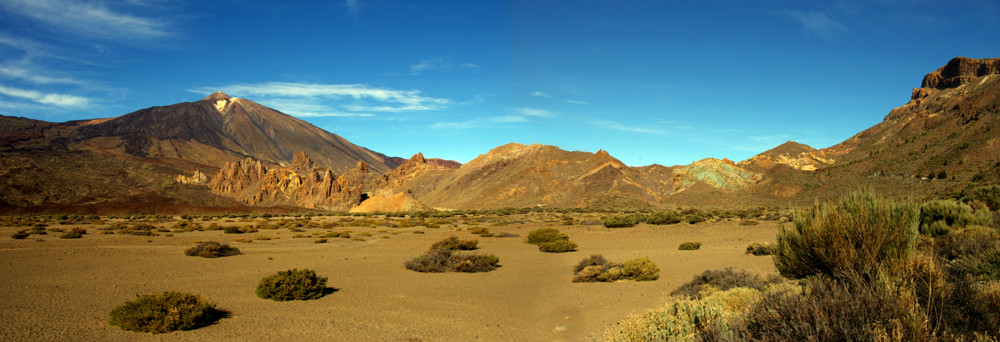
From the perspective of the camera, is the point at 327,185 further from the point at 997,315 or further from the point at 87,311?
the point at 997,315

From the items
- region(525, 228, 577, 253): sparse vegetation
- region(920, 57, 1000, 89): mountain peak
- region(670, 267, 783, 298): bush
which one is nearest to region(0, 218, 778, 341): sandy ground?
region(670, 267, 783, 298): bush

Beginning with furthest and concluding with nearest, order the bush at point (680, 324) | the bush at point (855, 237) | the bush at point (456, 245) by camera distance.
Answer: the bush at point (456, 245)
the bush at point (855, 237)
the bush at point (680, 324)

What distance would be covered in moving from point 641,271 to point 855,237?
7281mm

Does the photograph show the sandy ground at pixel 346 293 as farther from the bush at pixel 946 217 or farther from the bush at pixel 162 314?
the bush at pixel 946 217

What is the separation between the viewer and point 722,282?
1052cm

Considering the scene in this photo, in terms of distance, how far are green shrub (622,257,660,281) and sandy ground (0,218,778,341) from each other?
39 centimetres

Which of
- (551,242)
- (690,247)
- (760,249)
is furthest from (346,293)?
(690,247)

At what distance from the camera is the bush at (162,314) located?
24.8 feet

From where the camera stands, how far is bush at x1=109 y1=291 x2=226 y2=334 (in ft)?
24.8

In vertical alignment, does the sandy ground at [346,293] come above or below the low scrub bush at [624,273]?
below

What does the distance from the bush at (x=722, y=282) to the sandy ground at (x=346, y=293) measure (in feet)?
2.42

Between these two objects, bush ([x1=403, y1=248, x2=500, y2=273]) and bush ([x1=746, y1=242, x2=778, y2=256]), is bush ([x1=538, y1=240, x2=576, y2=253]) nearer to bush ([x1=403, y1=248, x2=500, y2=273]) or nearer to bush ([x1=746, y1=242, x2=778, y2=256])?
bush ([x1=403, y1=248, x2=500, y2=273])

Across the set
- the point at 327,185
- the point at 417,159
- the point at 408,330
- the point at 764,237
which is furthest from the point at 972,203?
the point at 417,159

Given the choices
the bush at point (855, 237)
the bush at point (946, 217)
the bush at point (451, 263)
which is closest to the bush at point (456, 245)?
the bush at point (451, 263)
